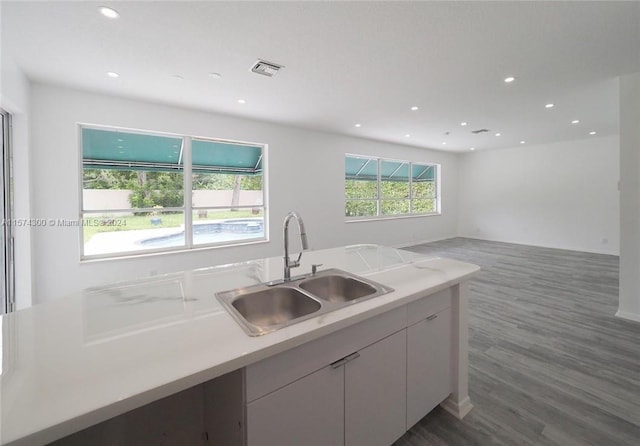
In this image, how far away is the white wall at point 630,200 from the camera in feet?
9.05

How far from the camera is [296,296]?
1.37 m

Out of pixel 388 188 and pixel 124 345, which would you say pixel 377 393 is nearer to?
pixel 124 345

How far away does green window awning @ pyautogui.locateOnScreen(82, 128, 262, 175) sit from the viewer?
351 centimetres

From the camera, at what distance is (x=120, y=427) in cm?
108

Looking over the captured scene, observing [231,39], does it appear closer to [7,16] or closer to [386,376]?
[7,16]

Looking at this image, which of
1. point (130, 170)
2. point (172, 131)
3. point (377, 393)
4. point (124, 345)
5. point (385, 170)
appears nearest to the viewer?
point (124, 345)

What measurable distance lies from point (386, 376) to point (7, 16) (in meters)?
3.47

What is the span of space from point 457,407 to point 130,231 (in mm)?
4278

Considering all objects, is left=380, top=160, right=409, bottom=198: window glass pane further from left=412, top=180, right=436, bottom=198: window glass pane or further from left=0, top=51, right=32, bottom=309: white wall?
left=0, top=51, right=32, bottom=309: white wall

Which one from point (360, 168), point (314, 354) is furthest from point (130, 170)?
point (360, 168)

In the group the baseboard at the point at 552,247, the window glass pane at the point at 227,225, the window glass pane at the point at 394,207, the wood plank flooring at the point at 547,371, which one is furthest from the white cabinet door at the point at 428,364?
the baseboard at the point at 552,247

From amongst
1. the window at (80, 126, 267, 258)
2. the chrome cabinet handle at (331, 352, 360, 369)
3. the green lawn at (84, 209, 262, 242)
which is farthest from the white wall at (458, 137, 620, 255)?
the chrome cabinet handle at (331, 352, 360, 369)

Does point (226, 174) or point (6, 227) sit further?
point (226, 174)

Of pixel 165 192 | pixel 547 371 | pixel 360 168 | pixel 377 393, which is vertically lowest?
pixel 547 371
